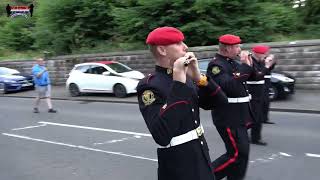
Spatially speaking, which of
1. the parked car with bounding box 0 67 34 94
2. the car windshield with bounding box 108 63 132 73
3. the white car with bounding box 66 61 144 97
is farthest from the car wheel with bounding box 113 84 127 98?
the parked car with bounding box 0 67 34 94

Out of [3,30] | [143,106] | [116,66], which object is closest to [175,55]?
[143,106]

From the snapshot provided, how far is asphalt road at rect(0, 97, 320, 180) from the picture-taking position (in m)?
7.46

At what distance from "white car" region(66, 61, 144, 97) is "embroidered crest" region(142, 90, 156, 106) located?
49.7ft

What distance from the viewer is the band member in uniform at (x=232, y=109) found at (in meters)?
5.43

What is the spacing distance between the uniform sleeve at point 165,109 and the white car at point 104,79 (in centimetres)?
1517

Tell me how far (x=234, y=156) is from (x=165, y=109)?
97.6 inches

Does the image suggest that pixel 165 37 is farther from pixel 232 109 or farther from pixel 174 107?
pixel 232 109

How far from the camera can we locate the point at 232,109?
564 centimetres

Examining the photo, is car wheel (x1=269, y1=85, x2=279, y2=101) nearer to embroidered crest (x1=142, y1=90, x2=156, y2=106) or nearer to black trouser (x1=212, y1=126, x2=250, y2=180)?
black trouser (x1=212, y1=126, x2=250, y2=180)

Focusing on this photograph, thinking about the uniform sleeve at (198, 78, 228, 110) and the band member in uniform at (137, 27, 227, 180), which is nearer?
the band member in uniform at (137, 27, 227, 180)

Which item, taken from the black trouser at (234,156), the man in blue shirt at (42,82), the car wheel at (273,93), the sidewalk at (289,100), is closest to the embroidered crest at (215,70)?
the black trouser at (234,156)

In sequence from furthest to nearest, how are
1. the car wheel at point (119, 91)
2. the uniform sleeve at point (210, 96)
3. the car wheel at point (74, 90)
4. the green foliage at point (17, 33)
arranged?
the green foliage at point (17, 33) → the car wheel at point (74, 90) → the car wheel at point (119, 91) → the uniform sleeve at point (210, 96)

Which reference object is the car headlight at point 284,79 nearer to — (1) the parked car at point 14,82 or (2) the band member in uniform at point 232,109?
(2) the band member in uniform at point 232,109

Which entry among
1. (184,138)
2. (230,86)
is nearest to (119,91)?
(230,86)
